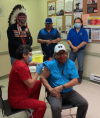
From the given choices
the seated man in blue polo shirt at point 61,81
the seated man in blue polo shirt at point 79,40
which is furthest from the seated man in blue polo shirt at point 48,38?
the seated man in blue polo shirt at point 61,81

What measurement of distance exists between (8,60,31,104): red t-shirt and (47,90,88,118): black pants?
35 centimetres

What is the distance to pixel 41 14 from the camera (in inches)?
187

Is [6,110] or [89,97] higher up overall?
[6,110]

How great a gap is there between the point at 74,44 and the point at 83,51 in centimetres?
28

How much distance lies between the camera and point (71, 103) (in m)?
2.01

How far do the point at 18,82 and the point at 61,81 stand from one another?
1.84ft

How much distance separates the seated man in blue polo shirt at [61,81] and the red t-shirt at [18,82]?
28 centimetres

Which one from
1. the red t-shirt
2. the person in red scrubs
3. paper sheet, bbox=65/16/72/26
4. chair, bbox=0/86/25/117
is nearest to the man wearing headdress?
the person in red scrubs

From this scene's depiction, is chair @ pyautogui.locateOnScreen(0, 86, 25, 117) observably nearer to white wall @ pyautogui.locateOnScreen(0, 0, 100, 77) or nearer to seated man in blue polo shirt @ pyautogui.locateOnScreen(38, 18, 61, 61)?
seated man in blue polo shirt @ pyautogui.locateOnScreen(38, 18, 61, 61)

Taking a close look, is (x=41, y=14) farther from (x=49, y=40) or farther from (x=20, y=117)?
(x=20, y=117)

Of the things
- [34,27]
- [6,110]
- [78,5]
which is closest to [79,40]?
[78,5]

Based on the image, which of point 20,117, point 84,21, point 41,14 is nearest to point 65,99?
point 20,117

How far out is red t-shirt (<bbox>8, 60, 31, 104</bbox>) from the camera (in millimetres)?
1794

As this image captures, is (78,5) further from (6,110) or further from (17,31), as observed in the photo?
(6,110)
